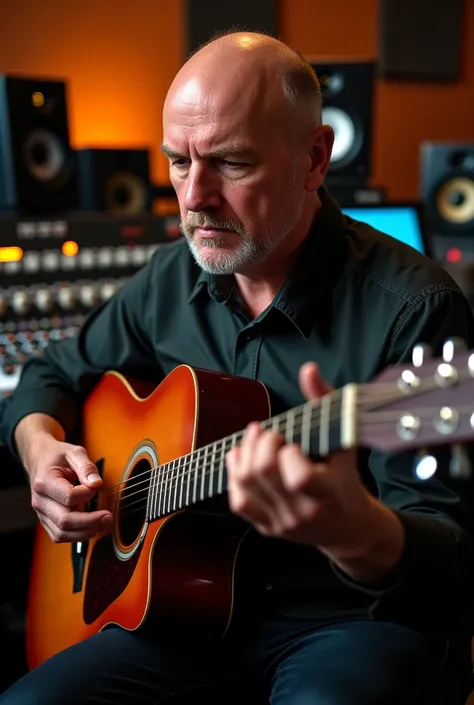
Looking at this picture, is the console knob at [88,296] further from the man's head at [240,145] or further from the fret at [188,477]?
the fret at [188,477]

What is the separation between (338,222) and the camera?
1291 mm

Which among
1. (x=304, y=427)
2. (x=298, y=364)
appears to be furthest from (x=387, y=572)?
(x=298, y=364)

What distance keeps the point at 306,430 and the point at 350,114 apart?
80.5 inches

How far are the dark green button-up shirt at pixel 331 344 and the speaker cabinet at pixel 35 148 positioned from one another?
0.54 meters

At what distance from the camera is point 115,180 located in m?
2.22

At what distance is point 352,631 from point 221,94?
726 millimetres

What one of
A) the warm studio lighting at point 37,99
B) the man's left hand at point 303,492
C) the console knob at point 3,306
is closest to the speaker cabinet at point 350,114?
the warm studio lighting at point 37,99

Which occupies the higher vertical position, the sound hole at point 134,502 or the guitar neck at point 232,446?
the guitar neck at point 232,446

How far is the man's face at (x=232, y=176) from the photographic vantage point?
1.19 m

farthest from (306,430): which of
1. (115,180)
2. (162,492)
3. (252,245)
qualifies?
(115,180)

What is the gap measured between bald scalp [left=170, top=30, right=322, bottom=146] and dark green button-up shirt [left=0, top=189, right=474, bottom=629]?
148 millimetres

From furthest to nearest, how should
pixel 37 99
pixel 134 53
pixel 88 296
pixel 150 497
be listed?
pixel 134 53, pixel 37 99, pixel 88 296, pixel 150 497

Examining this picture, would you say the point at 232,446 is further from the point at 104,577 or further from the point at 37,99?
the point at 37,99

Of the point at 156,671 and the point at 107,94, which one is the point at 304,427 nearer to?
the point at 156,671
